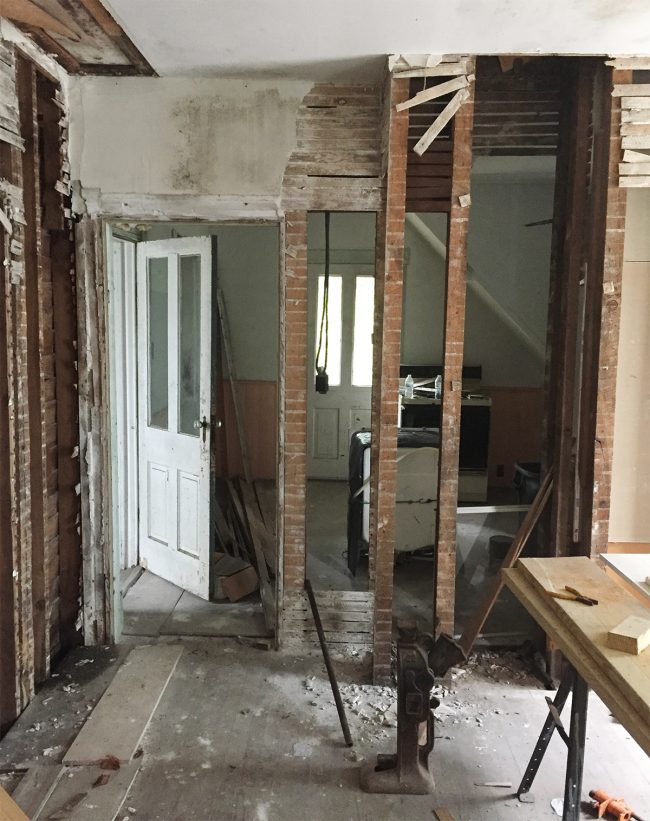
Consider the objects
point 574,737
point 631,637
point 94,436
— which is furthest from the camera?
point 94,436

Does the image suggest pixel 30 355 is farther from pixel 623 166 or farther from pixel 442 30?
pixel 623 166

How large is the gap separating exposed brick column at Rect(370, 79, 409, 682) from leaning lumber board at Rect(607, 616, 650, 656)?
161 centimetres

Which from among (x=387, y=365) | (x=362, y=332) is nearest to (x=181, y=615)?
(x=387, y=365)

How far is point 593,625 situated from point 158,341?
3.25 metres

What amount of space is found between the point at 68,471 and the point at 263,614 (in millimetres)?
1495

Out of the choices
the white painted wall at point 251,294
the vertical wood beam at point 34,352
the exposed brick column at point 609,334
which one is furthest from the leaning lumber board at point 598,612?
the white painted wall at point 251,294

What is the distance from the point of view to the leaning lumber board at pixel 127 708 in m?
2.86

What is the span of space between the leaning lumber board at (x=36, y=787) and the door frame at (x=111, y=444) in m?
1.06

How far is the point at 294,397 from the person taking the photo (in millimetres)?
3619

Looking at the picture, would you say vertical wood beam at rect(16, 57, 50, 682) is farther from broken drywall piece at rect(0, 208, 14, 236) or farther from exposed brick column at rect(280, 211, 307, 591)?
exposed brick column at rect(280, 211, 307, 591)

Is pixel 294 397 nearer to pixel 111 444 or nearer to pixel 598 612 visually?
pixel 111 444

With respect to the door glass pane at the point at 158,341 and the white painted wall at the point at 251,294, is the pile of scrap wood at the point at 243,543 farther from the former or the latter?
the white painted wall at the point at 251,294

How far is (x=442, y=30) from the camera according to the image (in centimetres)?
288

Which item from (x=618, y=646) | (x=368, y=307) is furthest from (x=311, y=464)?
(x=618, y=646)
